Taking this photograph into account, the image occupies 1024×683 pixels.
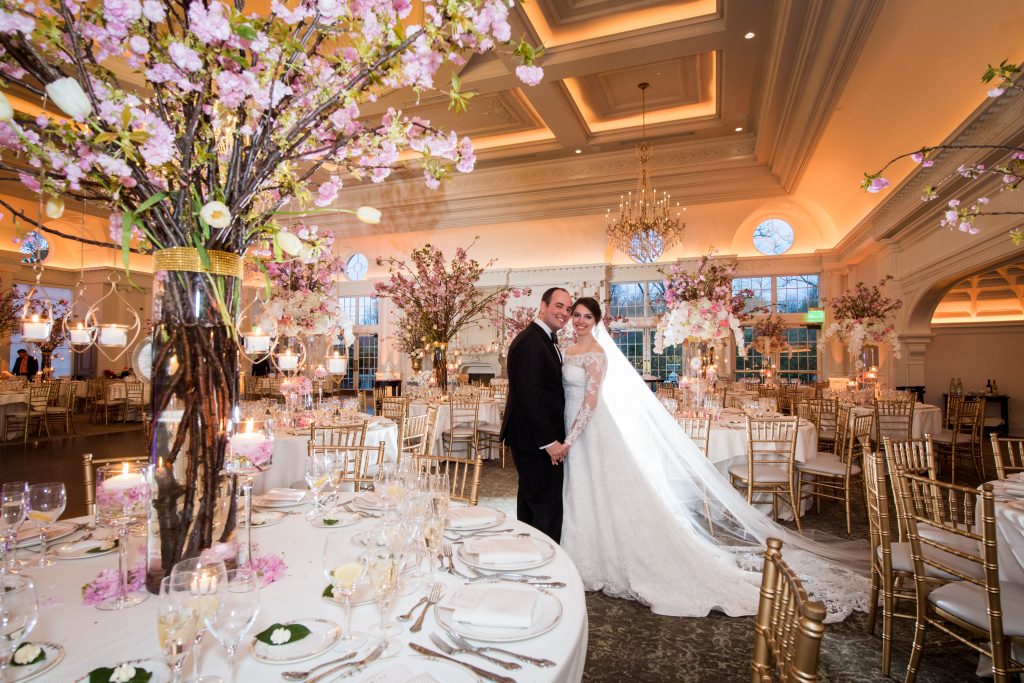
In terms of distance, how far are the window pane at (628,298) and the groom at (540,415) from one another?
1120 centimetres

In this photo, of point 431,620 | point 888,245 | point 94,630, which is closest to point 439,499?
point 431,620

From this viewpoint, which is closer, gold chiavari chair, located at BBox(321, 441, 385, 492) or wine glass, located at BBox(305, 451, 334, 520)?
wine glass, located at BBox(305, 451, 334, 520)

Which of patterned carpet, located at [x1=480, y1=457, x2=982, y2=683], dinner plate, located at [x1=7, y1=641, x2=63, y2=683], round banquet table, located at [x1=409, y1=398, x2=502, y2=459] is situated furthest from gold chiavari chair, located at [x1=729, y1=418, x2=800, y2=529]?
dinner plate, located at [x1=7, y1=641, x2=63, y2=683]

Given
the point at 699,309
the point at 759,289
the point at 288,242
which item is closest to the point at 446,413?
the point at 699,309

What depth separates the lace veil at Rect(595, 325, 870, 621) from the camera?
3549 millimetres

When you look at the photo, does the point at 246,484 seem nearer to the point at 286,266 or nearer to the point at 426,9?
the point at 426,9

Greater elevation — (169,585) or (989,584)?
(169,585)

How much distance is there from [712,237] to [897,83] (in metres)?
6.55

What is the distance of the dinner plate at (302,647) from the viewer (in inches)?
45.6

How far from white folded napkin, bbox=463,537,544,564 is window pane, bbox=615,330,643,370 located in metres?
12.8

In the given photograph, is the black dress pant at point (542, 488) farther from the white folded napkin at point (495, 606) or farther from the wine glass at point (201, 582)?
the wine glass at point (201, 582)

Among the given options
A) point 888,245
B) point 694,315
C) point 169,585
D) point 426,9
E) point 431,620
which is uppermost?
point 888,245

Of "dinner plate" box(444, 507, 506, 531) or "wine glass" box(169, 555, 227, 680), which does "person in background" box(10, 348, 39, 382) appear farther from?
"wine glass" box(169, 555, 227, 680)

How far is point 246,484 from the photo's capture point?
5.08 feet
